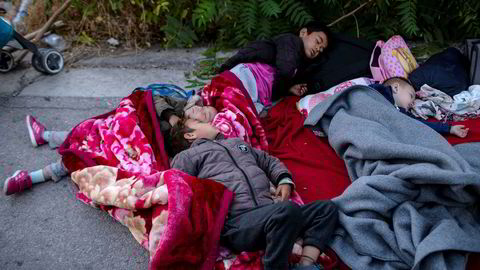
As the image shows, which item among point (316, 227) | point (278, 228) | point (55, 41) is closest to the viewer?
point (278, 228)

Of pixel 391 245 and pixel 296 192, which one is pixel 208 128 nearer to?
pixel 296 192

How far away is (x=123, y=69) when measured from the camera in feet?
12.4

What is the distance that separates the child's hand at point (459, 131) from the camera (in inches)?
103

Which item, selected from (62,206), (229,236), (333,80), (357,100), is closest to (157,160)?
(62,206)

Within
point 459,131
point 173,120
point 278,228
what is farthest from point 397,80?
point 278,228

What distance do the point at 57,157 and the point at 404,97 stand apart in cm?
229

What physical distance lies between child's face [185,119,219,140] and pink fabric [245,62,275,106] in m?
0.71

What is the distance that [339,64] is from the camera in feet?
10.9

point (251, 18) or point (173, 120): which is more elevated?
point (251, 18)

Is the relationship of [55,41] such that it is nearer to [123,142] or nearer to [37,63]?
[37,63]

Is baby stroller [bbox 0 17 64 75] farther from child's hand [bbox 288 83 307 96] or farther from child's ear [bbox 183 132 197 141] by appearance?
child's hand [bbox 288 83 307 96]

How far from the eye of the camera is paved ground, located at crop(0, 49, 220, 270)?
209cm

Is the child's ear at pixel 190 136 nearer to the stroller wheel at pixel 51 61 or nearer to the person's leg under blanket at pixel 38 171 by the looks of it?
the person's leg under blanket at pixel 38 171

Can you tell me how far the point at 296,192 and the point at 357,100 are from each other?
0.72 meters
